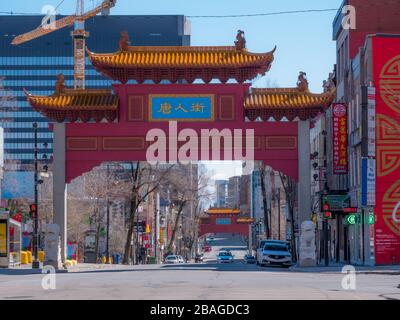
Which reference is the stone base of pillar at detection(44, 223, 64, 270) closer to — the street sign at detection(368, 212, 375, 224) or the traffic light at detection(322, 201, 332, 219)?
the traffic light at detection(322, 201, 332, 219)

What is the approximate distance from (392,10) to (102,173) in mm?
32716

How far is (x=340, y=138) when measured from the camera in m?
60.2

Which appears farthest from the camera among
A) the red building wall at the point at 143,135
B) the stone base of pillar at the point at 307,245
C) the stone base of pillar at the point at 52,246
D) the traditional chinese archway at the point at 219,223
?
the traditional chinese archway at the point at 219,223

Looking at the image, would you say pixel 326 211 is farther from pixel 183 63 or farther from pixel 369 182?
pixel 183 63

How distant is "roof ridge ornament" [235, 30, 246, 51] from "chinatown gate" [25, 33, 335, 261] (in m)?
0.81

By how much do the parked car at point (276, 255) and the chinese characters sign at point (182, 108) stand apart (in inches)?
401

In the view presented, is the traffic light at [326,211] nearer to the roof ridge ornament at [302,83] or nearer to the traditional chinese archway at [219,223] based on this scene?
the roof ridge ornament at [302,83]

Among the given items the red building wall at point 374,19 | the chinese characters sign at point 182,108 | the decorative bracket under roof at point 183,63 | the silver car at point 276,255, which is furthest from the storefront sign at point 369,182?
the red building wall at point 374,19

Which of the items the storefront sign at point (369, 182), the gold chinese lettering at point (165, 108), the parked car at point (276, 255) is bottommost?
the parked car at point (276, 255)

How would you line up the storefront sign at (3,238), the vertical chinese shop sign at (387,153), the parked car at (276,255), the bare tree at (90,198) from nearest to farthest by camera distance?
the vertical chinese shop sign at (387,153)
the storefront sign at (3,238)
the parked car at (276,255)
the bare tree at (90,198)

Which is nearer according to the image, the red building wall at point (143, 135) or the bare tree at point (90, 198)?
the red building wall at point (143, 135)

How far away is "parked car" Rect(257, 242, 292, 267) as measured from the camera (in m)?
57.7

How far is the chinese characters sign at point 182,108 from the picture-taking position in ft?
175
